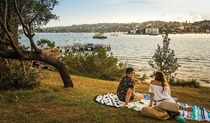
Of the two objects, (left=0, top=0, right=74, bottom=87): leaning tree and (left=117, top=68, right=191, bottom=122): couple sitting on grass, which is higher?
(left=0, top=0, right=74, bottom=87): leaning tree

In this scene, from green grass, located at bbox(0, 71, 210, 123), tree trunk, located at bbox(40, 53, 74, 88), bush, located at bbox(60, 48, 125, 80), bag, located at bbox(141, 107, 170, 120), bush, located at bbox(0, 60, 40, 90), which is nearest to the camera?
green grass, located at bbox(0, 71, 210, 123)

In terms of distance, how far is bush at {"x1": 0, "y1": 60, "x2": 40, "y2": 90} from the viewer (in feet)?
30.0

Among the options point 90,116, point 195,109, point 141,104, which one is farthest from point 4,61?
point 195,109

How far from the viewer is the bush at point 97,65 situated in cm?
1810

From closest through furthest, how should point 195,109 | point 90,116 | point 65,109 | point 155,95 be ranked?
point 90,116
point 65,109
point 155,95
point 195,109

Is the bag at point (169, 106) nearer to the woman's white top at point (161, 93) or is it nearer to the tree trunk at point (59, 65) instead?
the woman's white top at point (161, 93)

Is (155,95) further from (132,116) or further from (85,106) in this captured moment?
(85,106)

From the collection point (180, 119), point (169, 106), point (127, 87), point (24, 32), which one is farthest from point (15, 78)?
point (180, 119)

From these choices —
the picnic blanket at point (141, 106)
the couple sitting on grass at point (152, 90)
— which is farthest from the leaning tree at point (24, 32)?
the couple sitting on grass at point (152, 90)

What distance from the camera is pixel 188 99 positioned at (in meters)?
10.6

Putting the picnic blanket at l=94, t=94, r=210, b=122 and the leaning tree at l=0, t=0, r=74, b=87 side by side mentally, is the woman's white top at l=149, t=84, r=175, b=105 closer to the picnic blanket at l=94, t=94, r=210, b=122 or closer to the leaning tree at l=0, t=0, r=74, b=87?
the picnic blanket at l=94, t=94, r=210, b=122

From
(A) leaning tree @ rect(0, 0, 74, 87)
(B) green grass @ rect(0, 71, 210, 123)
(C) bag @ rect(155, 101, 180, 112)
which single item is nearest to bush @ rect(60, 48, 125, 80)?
(A) leaning tree @ rect(0, 0, 74, 87)

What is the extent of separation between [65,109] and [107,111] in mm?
1260

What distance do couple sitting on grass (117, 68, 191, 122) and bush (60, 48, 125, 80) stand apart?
868cm
